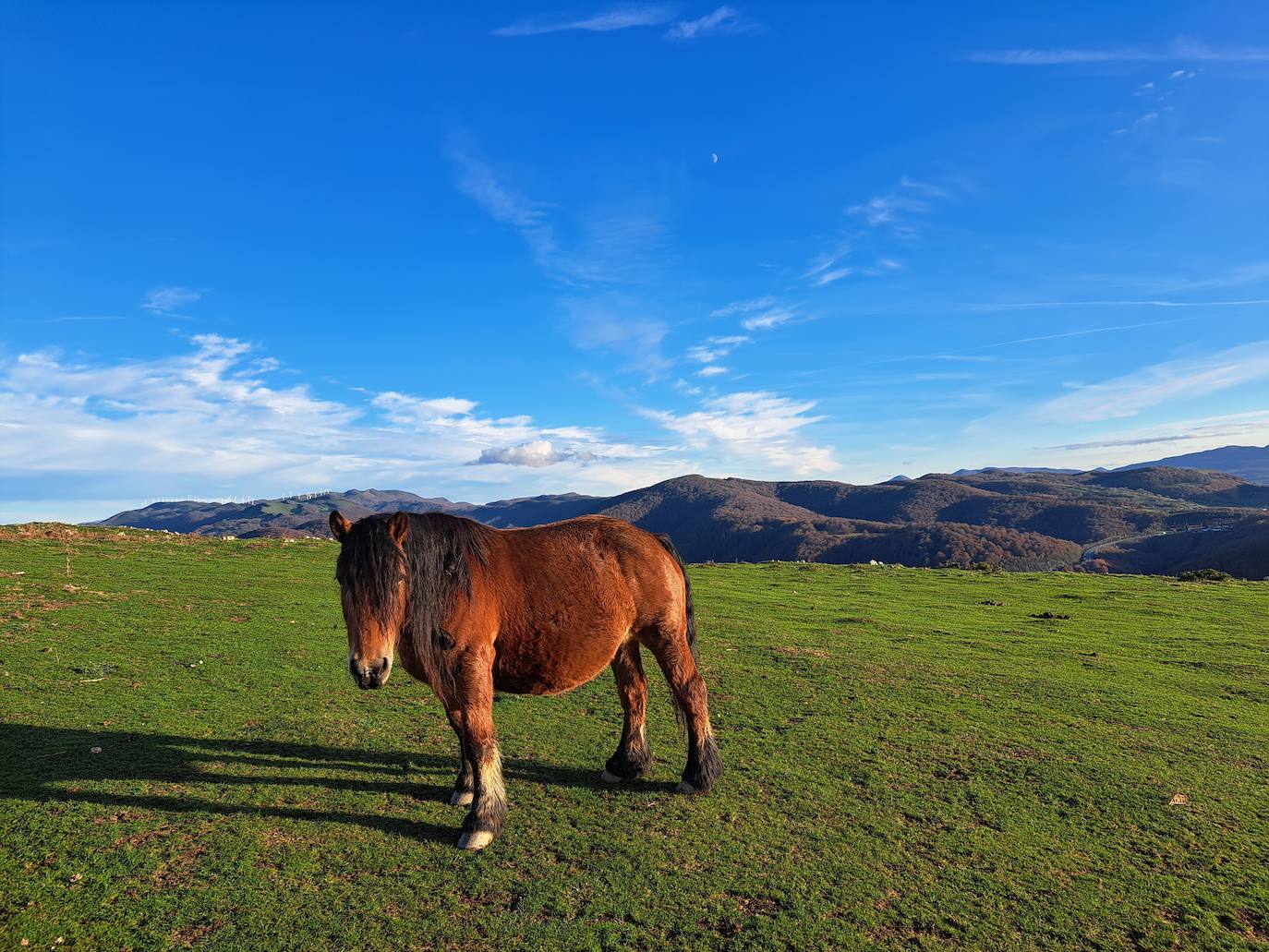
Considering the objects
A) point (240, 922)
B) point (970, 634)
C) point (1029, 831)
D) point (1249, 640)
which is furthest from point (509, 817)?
point (1249, 640)

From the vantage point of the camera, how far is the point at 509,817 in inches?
194

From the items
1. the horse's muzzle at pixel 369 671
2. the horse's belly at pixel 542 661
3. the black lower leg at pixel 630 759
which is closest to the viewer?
the horse's muzzle at pixel 369 671

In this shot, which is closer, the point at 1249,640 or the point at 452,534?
the point at 452,534

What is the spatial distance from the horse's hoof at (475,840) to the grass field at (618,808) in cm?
12

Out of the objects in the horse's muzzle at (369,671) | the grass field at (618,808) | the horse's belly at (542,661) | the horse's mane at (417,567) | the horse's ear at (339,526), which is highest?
the horse's ear at (339,526)

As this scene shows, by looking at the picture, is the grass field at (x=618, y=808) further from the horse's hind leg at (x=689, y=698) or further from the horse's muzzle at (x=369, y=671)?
the horse's muzzle at (x=369, y=671)

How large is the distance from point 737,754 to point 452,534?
365 centimetres

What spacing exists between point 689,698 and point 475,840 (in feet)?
6.97

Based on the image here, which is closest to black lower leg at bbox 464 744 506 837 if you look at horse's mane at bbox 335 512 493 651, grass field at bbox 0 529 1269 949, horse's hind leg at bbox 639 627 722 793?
grass field at bbox 0 529 1269 949

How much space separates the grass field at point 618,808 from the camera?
3.68 m

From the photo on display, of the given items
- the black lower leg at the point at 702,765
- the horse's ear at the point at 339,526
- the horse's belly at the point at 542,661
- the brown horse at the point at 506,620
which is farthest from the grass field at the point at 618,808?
the horse's ear at the point at 339,526

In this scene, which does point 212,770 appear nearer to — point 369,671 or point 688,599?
point 369,671

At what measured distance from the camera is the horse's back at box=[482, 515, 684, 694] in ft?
16.7

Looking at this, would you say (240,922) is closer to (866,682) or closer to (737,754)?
(737,754)
